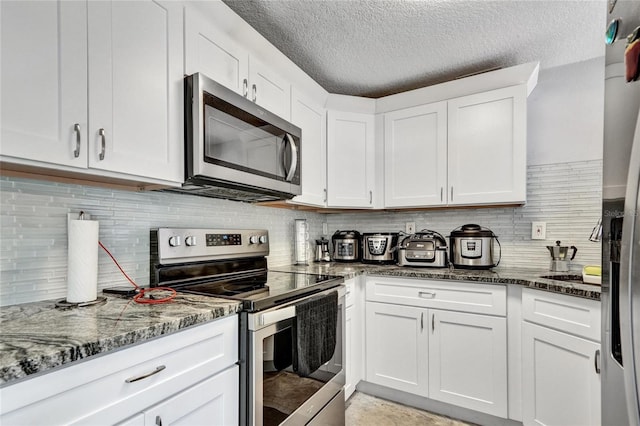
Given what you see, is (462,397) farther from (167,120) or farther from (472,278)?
(167,120)

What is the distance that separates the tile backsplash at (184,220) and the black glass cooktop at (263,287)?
32 cm

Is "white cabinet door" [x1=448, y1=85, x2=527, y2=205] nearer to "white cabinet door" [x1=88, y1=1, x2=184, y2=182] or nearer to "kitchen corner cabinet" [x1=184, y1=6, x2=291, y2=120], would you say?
"kitchen corner cabinet" [x1=184, y1=6, x2=291, y2=120]

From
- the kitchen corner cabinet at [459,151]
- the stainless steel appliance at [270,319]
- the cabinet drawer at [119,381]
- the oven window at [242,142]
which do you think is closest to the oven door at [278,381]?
the stainless steel appliance at [270,319]

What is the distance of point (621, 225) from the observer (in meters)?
0.64

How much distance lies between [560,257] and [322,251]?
167 cm

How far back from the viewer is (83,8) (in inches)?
41.5

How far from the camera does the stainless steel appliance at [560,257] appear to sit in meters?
2.13

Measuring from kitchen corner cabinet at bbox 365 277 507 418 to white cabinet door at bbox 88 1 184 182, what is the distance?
1577 millimetres

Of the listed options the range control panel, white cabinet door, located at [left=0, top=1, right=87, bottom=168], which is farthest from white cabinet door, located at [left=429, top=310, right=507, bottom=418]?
white cabinet door, located at [left=0, top=1, right=87, bottom=168]

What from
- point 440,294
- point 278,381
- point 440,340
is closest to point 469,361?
point 440,340

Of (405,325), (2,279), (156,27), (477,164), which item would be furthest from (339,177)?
(2,279)

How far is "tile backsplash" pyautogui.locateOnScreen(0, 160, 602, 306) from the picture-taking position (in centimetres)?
117

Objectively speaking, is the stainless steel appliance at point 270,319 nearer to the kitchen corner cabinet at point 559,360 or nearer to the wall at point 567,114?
the kitchen corner cabinet at point 559,360

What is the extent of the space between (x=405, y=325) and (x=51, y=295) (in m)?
1.88
